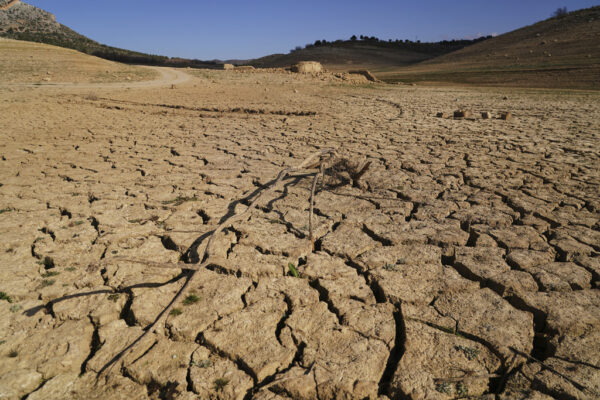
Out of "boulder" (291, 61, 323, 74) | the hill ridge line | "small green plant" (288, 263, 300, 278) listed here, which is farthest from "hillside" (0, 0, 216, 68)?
"small green plant" (288, 263, 300, 278)

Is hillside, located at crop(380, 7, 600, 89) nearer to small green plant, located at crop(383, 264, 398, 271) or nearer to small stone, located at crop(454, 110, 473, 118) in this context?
small stone, located at crop(454, 110, 473, 118)

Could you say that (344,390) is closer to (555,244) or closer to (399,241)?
(399,241)

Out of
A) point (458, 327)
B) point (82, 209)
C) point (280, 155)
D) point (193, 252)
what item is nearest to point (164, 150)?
point (280, 155)

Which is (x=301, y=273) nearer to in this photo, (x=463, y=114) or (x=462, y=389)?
(x=462, y=389)

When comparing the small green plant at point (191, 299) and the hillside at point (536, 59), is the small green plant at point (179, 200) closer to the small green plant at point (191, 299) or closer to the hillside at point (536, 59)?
the small green plant at point (191, 299)

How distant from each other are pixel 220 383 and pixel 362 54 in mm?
36636

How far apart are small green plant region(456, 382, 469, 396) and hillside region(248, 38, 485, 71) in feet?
91.5

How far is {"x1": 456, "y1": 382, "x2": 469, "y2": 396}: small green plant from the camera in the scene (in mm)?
1262

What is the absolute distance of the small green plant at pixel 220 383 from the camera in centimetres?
128

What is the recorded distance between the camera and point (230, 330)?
1.56 m

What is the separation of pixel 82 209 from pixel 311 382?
2.34 metres

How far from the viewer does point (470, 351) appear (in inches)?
56.5

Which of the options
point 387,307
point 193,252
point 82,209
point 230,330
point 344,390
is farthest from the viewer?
point 82,209

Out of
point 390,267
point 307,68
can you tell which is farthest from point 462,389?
point 307,68
